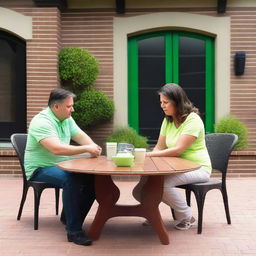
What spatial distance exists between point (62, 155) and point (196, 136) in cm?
119

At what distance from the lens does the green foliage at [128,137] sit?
8.57m

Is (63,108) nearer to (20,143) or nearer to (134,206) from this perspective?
(20,143)

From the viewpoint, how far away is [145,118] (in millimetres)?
9805

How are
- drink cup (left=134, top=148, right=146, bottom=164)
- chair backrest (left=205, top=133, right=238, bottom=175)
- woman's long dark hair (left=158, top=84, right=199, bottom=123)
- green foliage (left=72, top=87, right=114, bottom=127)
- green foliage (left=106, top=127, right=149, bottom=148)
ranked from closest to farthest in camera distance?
drink cup (left=134, top=148, right=146, bottom=164) < woman's long dark hair (left=158, top=84, right=199, bottom=123) < chair backrest (left=205, top=133, right=238, bottom=175) < green foliage (left=106, top=127, right=149, bottom=148) < green foliage (left=72, top=87, right=114, bottom=127)

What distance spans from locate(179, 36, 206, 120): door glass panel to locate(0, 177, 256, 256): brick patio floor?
12.8ft

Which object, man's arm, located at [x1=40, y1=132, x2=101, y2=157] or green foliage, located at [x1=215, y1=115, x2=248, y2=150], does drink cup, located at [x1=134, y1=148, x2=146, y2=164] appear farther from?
green foliage, located at [x1=215, y1=115, x2=248, y2=150]

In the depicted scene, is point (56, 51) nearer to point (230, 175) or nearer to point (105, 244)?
point (230, 175)

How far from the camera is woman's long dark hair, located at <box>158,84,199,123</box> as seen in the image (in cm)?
463

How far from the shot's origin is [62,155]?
173 inches

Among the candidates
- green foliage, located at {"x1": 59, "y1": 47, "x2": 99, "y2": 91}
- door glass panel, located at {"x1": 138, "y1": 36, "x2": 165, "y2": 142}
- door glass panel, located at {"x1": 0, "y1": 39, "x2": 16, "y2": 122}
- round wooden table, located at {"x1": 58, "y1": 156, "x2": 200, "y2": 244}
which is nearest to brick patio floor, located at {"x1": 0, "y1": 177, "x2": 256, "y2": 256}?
round wooden table, located at {"x1": 58, "y1": 156, "x2": 200, "y2": 244}

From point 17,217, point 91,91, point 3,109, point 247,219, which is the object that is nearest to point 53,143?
point 17,217

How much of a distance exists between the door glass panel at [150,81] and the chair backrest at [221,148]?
4626mm

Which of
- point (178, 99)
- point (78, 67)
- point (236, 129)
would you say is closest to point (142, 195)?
point (178, 99)

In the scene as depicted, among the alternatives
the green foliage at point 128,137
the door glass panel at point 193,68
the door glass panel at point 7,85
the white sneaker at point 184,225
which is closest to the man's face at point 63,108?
the white sneaker at point 184,225
